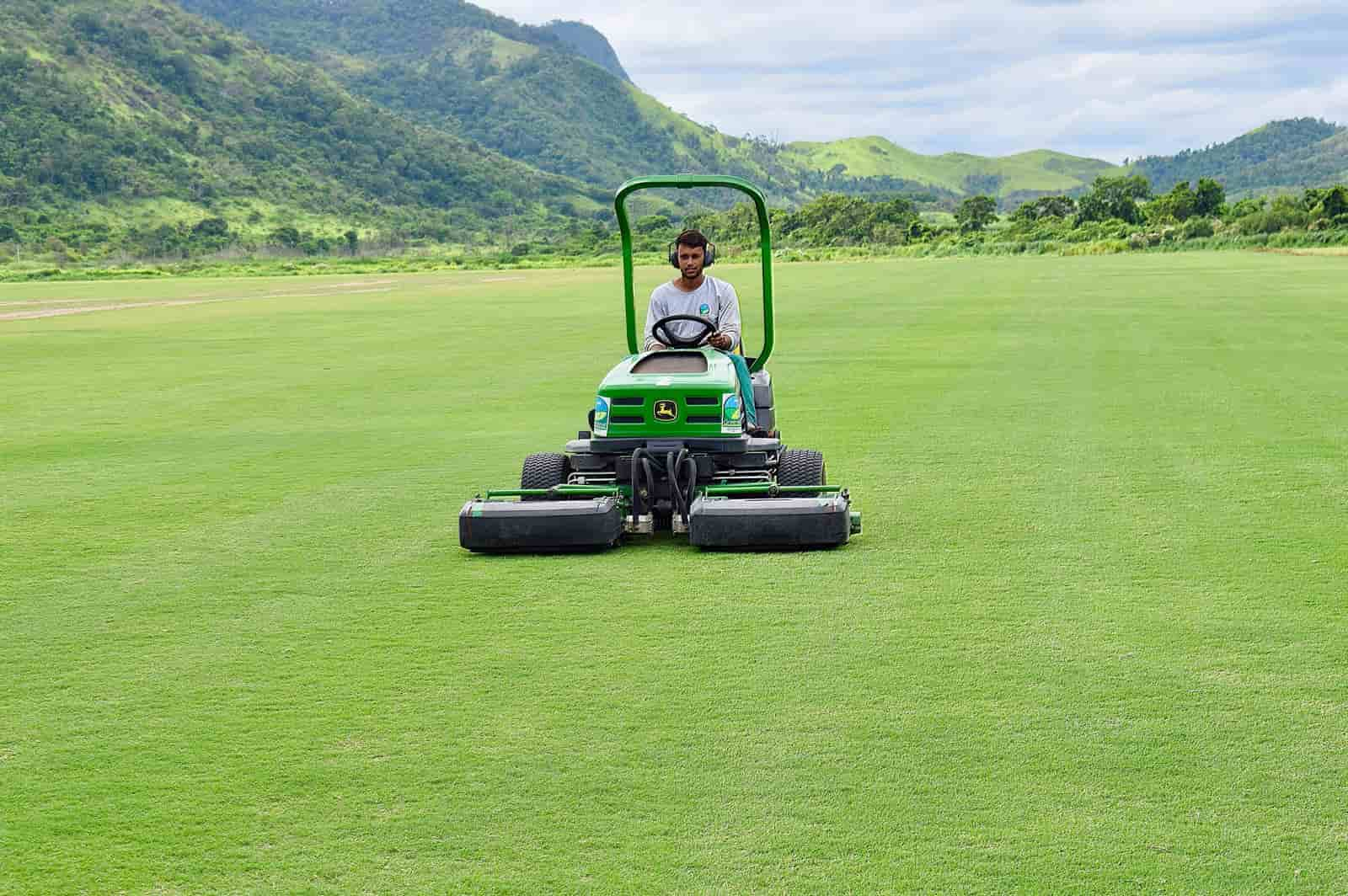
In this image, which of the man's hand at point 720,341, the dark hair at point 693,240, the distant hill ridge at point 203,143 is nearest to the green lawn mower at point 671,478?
the man's hand at point 720,341

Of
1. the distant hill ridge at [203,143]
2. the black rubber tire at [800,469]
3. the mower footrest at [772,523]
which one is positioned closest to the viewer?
the mower footrest at [772,523]

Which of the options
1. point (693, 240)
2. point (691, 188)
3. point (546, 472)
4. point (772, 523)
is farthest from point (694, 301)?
point (772, 523)

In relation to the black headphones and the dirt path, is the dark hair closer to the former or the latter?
the black headphones

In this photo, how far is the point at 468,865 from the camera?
14.2ft

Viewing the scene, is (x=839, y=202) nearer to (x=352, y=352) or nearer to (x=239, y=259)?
(x=239, y=259)

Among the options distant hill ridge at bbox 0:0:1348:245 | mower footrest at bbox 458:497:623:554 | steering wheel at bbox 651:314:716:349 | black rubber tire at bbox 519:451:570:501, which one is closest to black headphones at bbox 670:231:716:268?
steering wheel at bbox 651:314:716:349

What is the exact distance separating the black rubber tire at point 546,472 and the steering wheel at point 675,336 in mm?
956

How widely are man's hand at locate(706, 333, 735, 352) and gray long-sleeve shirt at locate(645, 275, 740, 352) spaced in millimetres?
178

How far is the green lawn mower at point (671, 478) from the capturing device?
8367 millimetres

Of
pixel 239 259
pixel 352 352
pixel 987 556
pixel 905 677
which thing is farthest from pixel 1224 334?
pixel 239 259

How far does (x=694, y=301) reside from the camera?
9.78 meters

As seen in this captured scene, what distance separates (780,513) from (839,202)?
133m

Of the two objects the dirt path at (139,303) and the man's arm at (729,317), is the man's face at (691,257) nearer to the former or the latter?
the man's arm at (729,317)

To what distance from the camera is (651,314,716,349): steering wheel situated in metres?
9.42
